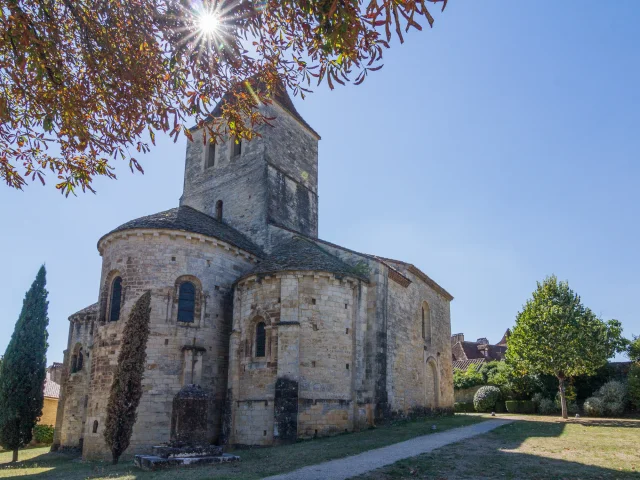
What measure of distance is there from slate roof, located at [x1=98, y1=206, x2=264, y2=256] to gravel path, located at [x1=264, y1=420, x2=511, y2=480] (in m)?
10.3

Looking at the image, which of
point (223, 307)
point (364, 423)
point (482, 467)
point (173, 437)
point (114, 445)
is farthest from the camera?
point (223, 307)

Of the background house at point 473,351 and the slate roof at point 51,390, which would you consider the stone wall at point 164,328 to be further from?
the background house at point 473,351

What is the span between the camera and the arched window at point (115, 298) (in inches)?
720

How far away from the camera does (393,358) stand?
19875mm

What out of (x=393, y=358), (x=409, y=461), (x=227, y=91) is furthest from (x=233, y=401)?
(x=227, y=91)

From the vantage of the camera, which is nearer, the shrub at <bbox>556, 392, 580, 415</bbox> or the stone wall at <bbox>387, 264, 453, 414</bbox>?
the stone wall at <bbox>387, 264, 453, 414</bbox>

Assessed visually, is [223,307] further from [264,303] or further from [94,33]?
[94,33]

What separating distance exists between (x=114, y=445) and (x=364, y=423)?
825 cm

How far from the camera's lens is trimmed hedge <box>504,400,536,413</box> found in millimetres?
30031

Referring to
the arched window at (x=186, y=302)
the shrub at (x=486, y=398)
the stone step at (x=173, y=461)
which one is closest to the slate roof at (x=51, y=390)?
the arched window at (x=186, y=302)

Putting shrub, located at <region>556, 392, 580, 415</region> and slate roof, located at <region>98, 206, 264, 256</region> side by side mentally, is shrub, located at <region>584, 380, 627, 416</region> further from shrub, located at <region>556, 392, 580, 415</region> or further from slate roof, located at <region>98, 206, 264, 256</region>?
slate roof, located at <region>98, 206, 264, 256</region>

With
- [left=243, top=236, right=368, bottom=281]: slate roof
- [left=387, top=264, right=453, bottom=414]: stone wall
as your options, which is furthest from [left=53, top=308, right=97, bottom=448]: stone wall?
[left=387, top=264, right=453, bottom=414]: stone wall

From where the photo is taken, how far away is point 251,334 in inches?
709

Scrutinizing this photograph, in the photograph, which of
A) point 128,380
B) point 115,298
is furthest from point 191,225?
point 128,380
